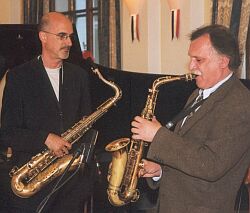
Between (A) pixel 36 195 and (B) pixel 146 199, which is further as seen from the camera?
(B) pixel 146 199

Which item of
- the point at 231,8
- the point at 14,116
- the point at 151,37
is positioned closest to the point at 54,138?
the point at 14,116

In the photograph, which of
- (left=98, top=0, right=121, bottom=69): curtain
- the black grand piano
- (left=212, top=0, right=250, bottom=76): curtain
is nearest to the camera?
the black grand piano

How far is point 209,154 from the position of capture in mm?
2314

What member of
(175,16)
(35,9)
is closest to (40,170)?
(175,16)

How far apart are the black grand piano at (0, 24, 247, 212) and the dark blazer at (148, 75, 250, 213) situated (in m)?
2.19

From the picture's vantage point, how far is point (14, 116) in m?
3.38

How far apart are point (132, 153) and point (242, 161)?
0.85 meters

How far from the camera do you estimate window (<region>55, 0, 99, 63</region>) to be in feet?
25.2

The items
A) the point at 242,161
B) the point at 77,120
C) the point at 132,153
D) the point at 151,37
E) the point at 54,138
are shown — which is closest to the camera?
the point at 242,161

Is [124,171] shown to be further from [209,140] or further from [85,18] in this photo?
[85,18]

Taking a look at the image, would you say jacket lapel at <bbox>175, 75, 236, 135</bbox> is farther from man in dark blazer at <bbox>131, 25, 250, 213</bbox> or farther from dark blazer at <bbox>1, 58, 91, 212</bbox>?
dark blazer at <bbox>1, 58, 91, 212</bbox>

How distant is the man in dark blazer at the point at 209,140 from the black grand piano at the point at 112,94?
2.14 meters

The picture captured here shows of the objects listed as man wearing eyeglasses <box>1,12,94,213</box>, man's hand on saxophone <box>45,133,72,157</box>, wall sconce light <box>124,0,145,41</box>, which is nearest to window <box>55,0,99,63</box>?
wall sconce light <box>124,0,145,41</box>

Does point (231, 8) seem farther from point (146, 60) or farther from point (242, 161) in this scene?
point (242, 161)
